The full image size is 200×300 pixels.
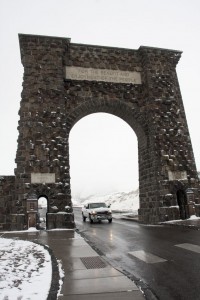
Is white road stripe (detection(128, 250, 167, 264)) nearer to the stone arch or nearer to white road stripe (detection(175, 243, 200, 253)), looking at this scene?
white road stripe (detection(175, 243, 200, 253))

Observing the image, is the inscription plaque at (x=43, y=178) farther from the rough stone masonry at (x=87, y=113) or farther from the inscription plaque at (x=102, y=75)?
the inscription plaque at (x=102, y=75)

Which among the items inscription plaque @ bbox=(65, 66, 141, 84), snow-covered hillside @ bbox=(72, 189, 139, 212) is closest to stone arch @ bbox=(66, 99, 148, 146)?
inscription plaque @ bbox=(65, 66, 141, 84)

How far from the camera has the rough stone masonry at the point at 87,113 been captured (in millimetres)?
16281

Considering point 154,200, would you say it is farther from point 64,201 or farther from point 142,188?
point 64,201

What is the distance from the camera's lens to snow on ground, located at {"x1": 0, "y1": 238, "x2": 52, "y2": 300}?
416 cm

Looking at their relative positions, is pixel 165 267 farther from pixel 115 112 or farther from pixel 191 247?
pixel 115 112

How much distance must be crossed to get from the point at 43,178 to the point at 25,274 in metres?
11.2

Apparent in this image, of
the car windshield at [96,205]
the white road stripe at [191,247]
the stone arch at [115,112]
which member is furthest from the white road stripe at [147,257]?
the car windshield at [96,205]

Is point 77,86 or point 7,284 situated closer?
point 7,284

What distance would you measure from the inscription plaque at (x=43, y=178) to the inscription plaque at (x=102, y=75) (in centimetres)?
624

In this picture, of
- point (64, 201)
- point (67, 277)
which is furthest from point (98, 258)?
point (64, 201)

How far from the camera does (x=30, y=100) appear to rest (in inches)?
689

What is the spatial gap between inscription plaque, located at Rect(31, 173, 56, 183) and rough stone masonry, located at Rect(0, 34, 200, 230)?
5 cm

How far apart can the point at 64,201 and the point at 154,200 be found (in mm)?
5344
